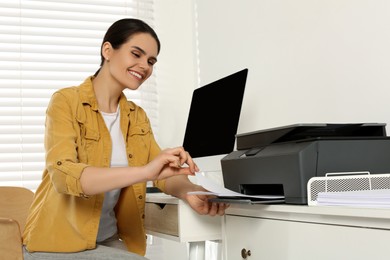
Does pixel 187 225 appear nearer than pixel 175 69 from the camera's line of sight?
Yes

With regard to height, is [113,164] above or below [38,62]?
below

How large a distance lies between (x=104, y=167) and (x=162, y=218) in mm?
403

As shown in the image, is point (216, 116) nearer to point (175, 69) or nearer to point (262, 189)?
point (262, 189)

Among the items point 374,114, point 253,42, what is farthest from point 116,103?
point 374,114

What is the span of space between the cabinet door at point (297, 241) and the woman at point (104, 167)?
0.13m

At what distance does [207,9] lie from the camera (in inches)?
113

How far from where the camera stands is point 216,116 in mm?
2215

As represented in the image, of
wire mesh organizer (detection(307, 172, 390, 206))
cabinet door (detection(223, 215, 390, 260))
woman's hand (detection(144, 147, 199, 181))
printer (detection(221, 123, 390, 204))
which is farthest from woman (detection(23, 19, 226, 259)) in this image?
wire mesh organizer (detection(307, 172, 390, 206))

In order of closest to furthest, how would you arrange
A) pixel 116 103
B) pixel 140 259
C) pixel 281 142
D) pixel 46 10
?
pixel 281 142 → pixel 140 259 → pixel 116 103 → pixel 46 10

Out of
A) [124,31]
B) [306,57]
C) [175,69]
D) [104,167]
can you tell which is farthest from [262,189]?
[175,69]

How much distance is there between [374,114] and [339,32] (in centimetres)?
34

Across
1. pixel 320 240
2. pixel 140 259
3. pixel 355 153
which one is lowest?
pixel 140 259

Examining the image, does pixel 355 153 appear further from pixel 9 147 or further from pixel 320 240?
pixel 9 147

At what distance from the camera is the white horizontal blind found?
2980mm
